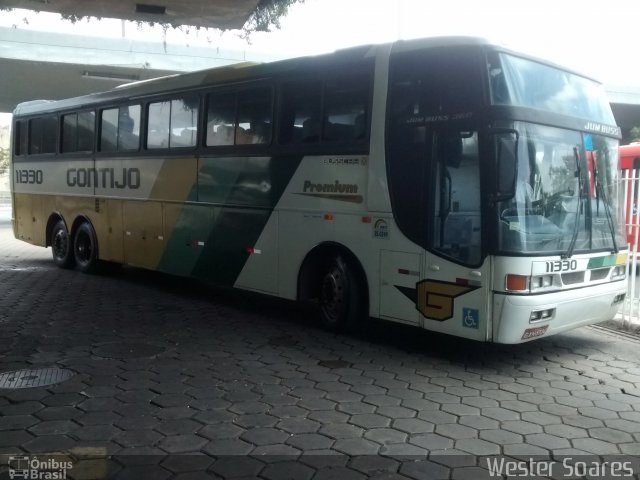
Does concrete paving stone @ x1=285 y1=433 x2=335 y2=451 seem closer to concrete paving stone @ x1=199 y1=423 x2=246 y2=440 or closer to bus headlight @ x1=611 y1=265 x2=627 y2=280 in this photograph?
concrete paving stone @ x1=199 y1=423 x2=246 y2=440

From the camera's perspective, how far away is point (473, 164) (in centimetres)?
595

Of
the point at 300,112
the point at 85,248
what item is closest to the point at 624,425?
the point at 300,112

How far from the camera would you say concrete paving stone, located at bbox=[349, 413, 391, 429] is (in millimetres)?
4590

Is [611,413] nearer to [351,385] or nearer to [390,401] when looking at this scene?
[390,401]

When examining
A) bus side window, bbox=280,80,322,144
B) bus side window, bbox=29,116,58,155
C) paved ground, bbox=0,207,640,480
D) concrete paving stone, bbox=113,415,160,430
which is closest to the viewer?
paved ground, bbox=0,207,640,480

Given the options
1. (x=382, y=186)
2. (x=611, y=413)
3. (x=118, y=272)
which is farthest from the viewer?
(x=118, y=272)

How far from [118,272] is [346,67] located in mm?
7462

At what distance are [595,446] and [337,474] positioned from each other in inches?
71.8

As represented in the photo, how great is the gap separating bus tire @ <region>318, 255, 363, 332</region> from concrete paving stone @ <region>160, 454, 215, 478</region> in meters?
3.43

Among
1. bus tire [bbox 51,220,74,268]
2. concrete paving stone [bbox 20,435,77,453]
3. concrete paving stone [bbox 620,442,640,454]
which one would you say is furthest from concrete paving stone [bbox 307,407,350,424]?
bus tire [bbox 51,220,74,268]

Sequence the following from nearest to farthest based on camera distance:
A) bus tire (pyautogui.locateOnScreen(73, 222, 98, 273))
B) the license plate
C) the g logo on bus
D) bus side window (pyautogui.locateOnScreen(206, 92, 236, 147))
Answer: the license plate, the g logo on bus, bus side window (pyautogui.locateOnScreen(206, 92, 236, 147)), bus tire (pyautogui.locateOnScreen(73, 222, 98, 273))

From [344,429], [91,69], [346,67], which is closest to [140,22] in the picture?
[346,67]

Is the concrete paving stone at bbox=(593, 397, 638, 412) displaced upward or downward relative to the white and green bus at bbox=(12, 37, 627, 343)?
downward

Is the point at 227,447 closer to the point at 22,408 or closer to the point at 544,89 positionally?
the point at 22,408
